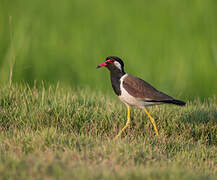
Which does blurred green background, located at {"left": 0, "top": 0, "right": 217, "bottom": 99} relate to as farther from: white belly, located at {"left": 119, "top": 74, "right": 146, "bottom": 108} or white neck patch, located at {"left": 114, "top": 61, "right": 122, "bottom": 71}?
white belly, located at {"left": 119, "top": 74, "right": 146, "bottom": 108}

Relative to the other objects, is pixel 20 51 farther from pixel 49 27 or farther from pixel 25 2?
pixel 25 2

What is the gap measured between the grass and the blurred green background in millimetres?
2313

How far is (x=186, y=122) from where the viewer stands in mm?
6316

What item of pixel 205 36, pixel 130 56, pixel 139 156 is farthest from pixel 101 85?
pixel 139 156

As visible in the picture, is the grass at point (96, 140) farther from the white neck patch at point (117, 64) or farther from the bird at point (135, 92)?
the white neck patch at point (117, 64)

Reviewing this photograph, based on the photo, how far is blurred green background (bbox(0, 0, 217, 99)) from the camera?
31.2 ft

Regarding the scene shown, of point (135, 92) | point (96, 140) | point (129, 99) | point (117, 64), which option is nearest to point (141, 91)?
point (135, 92)

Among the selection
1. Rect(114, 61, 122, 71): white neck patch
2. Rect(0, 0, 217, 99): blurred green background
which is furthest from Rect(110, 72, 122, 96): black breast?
Rect(0, 0, 217, 99): blurred green background

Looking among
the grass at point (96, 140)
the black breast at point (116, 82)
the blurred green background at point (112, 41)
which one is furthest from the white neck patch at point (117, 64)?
the blurred green background at point (112, 41)

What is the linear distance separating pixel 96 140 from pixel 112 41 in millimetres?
5762

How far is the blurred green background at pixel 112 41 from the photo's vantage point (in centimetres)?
952

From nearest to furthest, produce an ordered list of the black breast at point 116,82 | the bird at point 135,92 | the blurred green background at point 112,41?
1. the bird at point 135,92
2. the black breast at point 116,82
3. the blurred green background at point 112,41

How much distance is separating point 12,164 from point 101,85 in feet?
18.5

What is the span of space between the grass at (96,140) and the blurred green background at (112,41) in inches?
91.1
